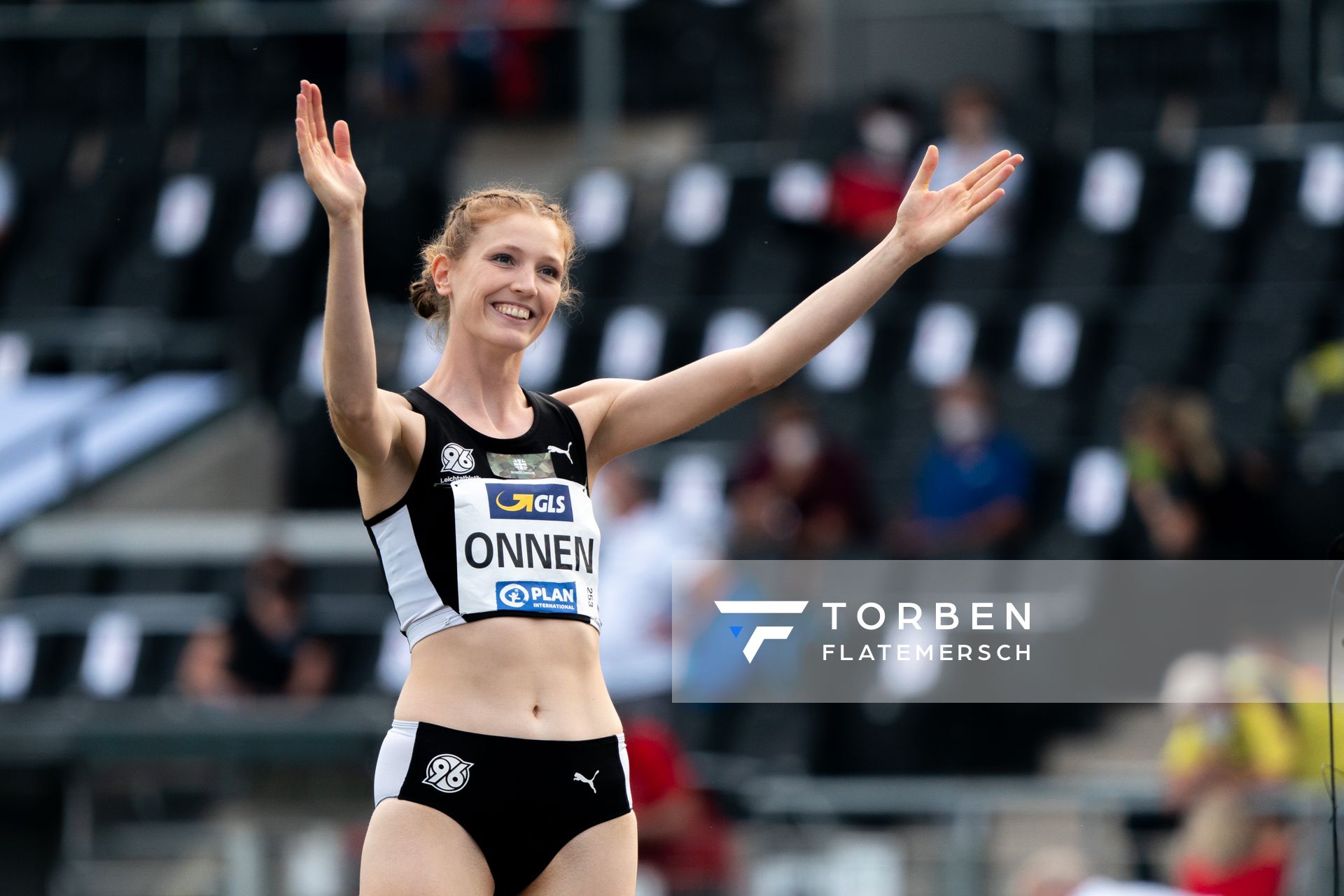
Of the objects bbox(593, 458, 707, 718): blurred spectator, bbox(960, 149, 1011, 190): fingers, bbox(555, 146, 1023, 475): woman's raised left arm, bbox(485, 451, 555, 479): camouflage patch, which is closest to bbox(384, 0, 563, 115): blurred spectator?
bbox(593, 458, 707, 718): blurred spectator

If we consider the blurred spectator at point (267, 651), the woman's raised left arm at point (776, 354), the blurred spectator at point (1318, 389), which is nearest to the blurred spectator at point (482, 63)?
the blurred spectator at point (267, 651)

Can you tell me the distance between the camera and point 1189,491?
29.4 ft

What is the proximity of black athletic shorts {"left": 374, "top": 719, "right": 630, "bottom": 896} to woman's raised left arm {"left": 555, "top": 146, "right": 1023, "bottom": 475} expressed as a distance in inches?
26.3

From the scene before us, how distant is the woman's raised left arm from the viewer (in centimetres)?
423

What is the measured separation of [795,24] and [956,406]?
17.1ft

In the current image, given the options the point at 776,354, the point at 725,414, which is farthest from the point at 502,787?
the point at 725,414

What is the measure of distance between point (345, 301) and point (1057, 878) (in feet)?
14.3

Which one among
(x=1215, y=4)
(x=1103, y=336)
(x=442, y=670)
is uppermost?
(x=1215, y=4)

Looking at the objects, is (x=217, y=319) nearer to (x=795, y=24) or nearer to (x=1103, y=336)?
(x=795, y=24)

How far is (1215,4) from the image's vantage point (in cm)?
1302

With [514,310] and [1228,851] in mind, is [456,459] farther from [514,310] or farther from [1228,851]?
[1228,851]

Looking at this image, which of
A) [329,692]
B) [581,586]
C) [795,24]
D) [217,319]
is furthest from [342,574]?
[581,586]

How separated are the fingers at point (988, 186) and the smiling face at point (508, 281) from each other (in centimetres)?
90

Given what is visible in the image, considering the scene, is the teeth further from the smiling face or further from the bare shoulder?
the bare shoulder
